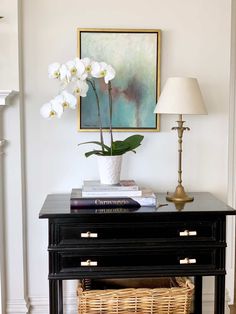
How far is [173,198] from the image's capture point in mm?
Result: 2301

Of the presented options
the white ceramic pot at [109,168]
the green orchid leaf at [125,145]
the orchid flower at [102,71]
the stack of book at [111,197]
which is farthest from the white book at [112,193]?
the orchid flower at [102,71]

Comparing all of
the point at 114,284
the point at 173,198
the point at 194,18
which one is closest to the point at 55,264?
the point at 114,284

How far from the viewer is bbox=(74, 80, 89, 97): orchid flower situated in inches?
88.7

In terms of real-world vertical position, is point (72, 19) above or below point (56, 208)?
above

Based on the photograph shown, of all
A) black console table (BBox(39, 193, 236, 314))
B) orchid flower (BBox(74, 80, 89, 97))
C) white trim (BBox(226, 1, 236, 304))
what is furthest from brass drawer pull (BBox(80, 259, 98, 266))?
white trim (BBox(226, 1, 236, 304))

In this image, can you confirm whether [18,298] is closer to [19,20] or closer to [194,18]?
[19,20]

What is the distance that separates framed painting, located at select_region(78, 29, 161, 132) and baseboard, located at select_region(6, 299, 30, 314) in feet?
3.44

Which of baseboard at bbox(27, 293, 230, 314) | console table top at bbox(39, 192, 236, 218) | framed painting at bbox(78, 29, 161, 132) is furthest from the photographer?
baseboard at bbox(27, 293, 230, 314)

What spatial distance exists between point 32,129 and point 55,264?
0.80 metres

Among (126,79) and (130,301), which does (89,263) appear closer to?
(130,301)

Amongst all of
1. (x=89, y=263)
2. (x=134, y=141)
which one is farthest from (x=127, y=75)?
(x=89, y=263)

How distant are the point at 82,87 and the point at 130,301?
1.13m

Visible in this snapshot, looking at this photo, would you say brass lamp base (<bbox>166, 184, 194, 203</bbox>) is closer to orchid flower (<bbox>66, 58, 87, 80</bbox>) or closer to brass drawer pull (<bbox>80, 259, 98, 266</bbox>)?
brass drawer pull (<bbox>80, 259, 98, 266</bbox>)

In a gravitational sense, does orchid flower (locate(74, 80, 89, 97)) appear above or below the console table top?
above
